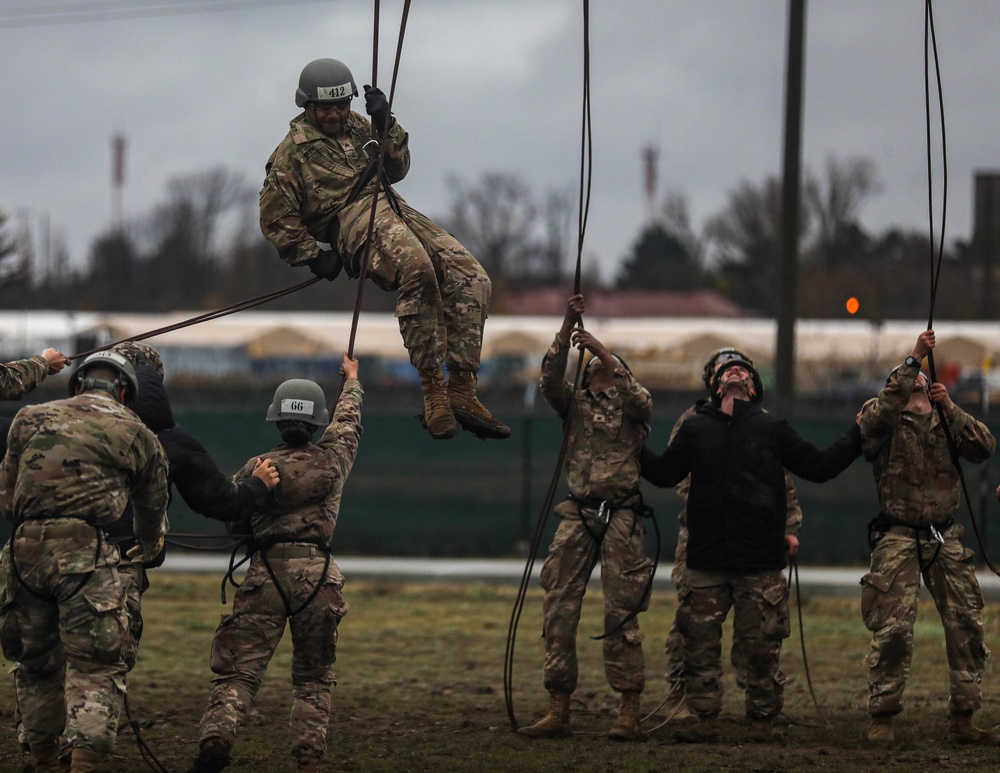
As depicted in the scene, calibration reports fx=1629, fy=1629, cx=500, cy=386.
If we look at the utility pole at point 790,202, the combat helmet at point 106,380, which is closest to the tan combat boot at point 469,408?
the combat helmet at point 106,380

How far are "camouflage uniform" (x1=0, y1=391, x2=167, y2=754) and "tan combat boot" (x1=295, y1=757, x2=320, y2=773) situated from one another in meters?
1.08

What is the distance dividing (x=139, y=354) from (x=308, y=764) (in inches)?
99.0

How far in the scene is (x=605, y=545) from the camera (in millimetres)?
9953

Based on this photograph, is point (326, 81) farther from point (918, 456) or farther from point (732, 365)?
point (918, 456)

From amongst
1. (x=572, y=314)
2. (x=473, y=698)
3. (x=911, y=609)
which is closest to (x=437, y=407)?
(x=572, y=314)

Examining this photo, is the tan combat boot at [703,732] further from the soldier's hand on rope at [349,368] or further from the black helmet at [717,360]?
the soldier's hand on rope at [349,368]

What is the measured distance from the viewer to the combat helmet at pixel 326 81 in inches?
345

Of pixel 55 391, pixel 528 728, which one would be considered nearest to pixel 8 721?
pixel 528 728

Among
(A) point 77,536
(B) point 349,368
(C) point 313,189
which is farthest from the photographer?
(C) point 313,189

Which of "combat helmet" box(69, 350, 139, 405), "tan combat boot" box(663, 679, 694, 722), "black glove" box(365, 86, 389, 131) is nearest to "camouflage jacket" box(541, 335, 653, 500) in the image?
"tan combat boot" box(663, 679, 694, 722)

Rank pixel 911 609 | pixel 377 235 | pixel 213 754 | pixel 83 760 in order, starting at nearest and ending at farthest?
pixel 83 760 → pixel 213 754 → pixel 377 235 → pixel 911 609

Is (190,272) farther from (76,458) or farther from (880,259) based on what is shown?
(76,458)

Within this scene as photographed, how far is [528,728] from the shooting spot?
10.1m

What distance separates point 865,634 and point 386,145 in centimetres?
790
